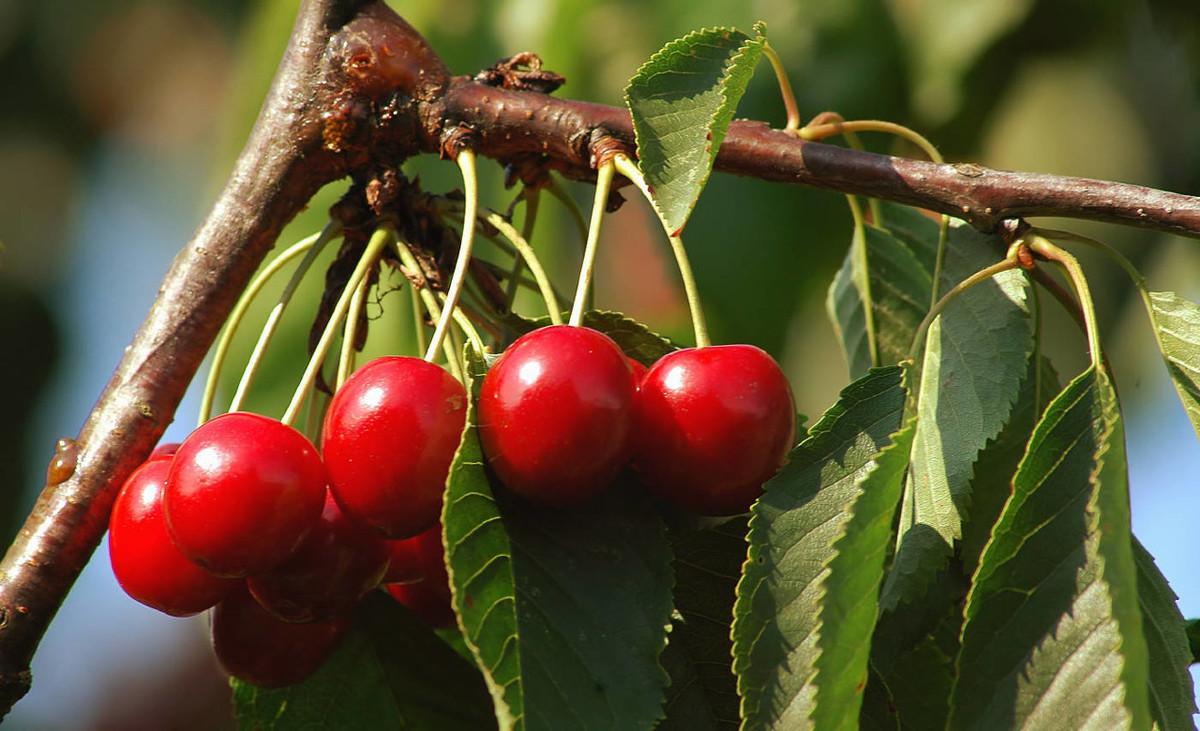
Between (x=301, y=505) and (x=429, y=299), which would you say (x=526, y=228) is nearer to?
(x=429, y=299)

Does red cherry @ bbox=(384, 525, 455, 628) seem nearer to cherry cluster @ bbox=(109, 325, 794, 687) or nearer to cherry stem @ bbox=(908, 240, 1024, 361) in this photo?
cherry cluster @ bbox=(109, 325, 794, 687)

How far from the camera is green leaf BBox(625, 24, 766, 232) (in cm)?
94

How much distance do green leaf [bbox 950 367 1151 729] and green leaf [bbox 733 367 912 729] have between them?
94 millimetres

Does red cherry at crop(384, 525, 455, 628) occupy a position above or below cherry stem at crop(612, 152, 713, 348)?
below

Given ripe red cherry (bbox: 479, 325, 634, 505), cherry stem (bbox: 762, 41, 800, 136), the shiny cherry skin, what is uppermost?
cherry stem (bbox: 762, 41, 800, 136)

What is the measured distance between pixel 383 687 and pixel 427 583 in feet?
0.41

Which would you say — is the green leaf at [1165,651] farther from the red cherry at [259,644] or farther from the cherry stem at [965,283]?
the red cherry at [259,644]

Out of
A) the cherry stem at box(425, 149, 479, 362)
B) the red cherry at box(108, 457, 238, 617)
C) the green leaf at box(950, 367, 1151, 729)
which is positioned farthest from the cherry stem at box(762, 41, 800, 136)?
the red cherry at box(108, 457, 238, 617)

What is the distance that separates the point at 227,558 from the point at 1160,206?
2.39 feet

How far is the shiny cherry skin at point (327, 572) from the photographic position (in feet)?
3.24

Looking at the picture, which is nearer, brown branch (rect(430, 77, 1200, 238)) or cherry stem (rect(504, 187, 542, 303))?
brown branch (rect(430, 77, 1200, 238))

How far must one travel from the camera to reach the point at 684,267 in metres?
1.02

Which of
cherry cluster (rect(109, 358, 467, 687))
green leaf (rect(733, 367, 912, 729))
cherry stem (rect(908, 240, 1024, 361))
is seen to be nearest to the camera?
green leaf (rect(733, 367, 912, 729))

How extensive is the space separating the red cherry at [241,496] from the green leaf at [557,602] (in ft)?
0.48
